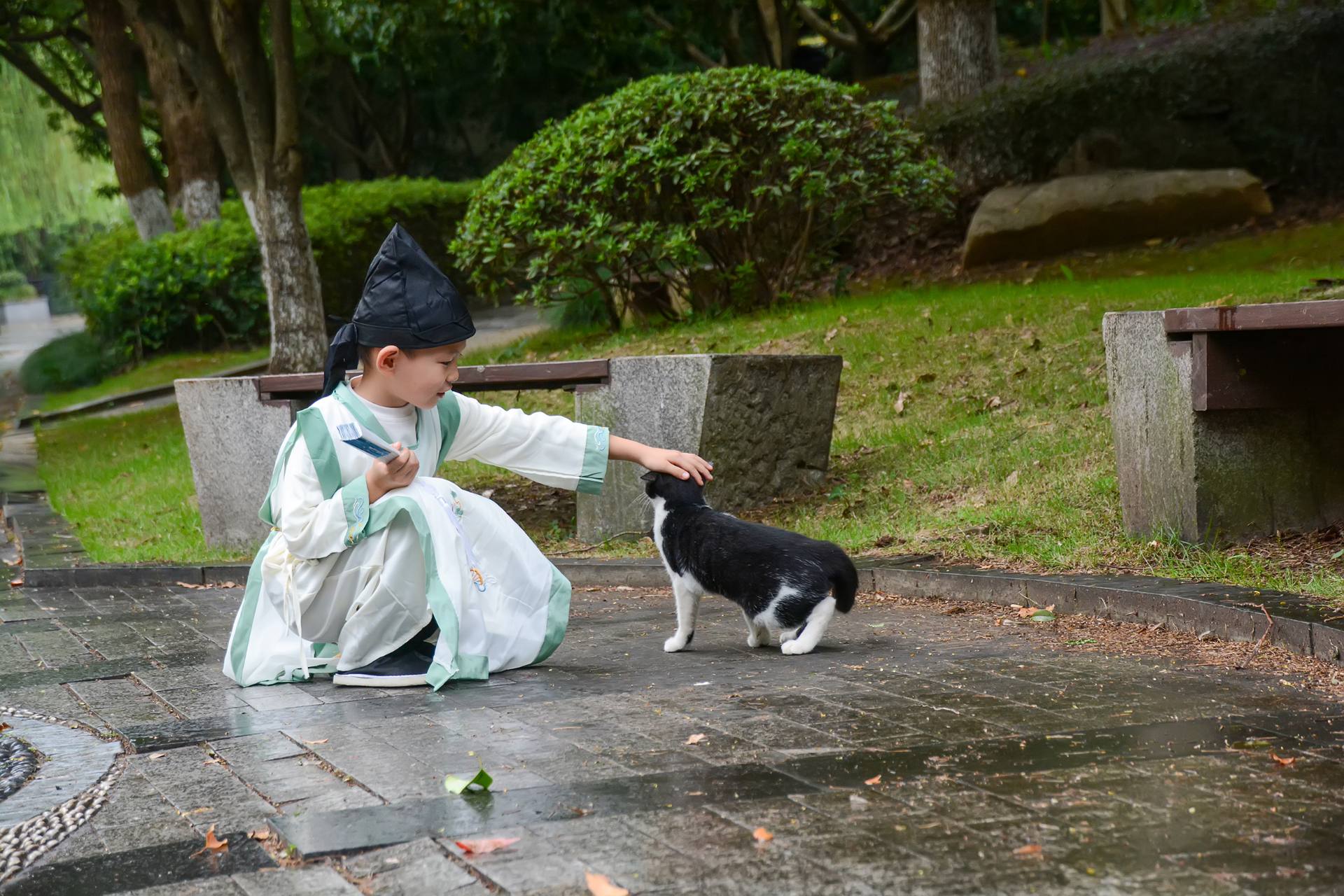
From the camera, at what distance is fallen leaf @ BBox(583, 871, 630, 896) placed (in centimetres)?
267

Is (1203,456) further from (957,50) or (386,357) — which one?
(957,50)

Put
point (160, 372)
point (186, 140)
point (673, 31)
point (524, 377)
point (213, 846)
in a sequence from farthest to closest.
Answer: point (186, 140), point (673, 31), point (160, 372), point (524, 377), point (213, 846)

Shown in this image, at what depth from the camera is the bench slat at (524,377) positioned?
771 cm

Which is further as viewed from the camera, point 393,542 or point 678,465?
point 678,465

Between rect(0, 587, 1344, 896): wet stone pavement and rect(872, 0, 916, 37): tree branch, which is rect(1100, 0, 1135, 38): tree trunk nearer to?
rect(872, 0, 916, 37): tree branch

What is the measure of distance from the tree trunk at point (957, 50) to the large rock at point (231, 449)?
10656 millimetres

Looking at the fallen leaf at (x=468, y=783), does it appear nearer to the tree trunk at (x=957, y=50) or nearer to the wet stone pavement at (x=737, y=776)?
the wet stone pavement at (x=737, y=776)

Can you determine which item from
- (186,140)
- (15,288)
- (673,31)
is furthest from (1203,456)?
(15,288)

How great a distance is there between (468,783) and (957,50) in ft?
48.5

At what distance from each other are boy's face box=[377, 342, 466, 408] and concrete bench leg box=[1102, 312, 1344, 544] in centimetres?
309

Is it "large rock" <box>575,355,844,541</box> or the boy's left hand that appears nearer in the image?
the boy's left hand

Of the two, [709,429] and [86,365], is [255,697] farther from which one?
[86,365]

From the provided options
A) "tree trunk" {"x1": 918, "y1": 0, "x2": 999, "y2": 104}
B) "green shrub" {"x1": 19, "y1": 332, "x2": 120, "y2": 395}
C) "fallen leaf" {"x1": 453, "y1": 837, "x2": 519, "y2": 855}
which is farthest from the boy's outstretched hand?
"green shrub" {"x1": 19, "y1": 332, "x2": 120, "y2": 395}

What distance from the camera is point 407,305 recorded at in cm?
473
